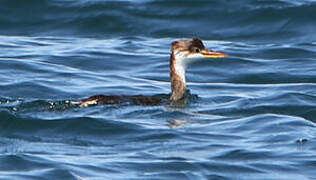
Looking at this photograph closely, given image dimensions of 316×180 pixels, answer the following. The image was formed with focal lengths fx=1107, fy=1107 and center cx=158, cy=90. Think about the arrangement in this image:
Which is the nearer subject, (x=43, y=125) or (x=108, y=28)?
(x=43, y=125)

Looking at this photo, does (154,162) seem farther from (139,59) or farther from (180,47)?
(139,59)

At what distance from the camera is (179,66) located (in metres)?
13.7

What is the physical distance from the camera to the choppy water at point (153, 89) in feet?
33.9

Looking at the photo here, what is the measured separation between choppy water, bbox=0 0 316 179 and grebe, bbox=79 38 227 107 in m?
0.15

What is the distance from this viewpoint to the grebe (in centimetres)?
1272

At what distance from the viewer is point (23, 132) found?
11.6 metres

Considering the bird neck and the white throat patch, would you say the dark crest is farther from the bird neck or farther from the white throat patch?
the bird neck

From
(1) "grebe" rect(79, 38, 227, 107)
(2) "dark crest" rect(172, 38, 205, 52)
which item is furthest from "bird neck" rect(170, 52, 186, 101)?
(2) "dark crest" rect(172, 38, 205, 52)

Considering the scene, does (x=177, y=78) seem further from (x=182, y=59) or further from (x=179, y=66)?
(x=182, y=59)

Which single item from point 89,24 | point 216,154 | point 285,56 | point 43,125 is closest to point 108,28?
point 89,24

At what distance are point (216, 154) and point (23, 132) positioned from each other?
2.18 meters

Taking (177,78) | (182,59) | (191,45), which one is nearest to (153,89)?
(177,78)

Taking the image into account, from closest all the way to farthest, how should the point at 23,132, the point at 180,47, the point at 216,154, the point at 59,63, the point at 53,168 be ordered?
the point at 53,168 → the point at 216,154 → the point at 23,132 → the point at 180,47 → the point at 59,63

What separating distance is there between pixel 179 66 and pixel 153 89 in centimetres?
118
